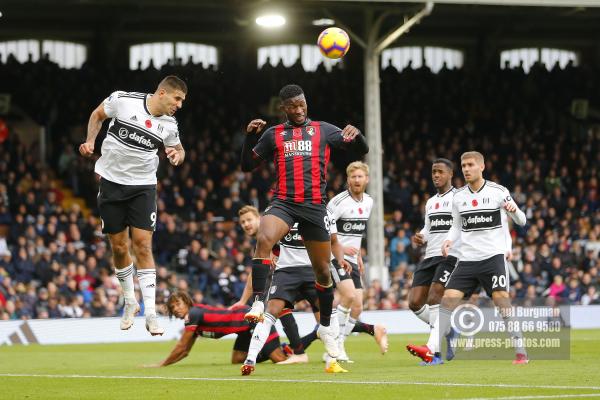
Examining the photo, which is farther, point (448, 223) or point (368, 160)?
point (368, 160)

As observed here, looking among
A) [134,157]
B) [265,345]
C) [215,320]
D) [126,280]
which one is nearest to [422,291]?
[265,345]

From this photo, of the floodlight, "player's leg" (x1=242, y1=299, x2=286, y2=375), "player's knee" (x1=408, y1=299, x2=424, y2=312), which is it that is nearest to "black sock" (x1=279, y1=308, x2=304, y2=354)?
"player's knee" (x1=408, y1=299, x2=424, y2=312)

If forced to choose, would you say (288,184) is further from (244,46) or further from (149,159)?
(244,46)

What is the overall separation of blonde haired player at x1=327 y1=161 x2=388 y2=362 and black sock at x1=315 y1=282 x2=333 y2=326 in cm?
221

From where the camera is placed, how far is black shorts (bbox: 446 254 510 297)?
1320 cm

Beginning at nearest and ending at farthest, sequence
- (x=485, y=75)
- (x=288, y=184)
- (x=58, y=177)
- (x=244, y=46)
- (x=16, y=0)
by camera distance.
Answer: (x=288, y=184) → (x=16, y=0) → (x=58, y=177) → (x=485, y=75) → (x=244, y=46)

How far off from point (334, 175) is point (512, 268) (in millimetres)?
5546

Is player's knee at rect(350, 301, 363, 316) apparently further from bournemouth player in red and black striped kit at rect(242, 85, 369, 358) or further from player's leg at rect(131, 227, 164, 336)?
player's leg at rect(131, 227, 164, 336)

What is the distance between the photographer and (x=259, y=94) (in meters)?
33.4

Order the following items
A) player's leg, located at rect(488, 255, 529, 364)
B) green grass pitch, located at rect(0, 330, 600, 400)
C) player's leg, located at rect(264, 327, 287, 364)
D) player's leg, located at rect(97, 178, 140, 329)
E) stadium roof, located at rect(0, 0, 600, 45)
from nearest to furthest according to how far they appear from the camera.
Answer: green grass pitch, located at rect(0, 330, 600, 400)
player's leg, located at rect(97, 178, 140, 329)
player's leg, located at rect(488, 255, 529, 364)
player's leg, located at rect(264, 327, 287, 364)
stadium roof, located at rect(0, 0, 600, 45)

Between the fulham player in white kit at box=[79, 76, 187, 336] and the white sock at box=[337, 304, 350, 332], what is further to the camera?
→ the white sock at box=[337, 304, 350, 332]

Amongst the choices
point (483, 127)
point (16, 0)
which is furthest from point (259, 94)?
point (16, 0)

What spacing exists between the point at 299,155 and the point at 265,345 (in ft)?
11.6

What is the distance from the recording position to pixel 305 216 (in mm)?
11227
